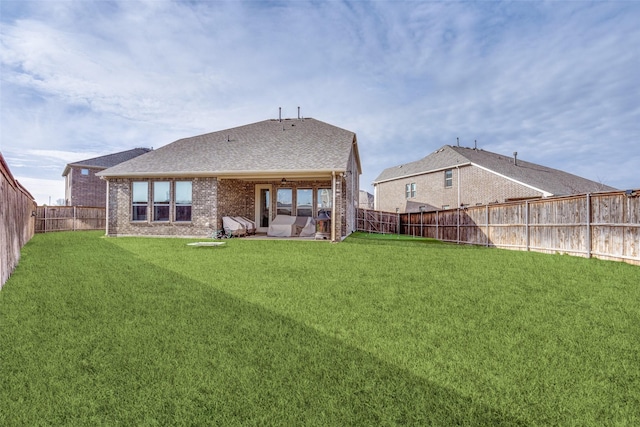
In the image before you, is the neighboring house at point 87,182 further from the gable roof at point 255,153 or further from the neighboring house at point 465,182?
the neighboring house at point 465,182

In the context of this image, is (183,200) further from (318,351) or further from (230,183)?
(318,351)

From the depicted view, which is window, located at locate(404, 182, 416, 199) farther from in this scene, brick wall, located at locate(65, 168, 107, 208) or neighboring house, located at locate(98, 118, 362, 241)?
brick wall, located at locate(65, 168, 107, 208)

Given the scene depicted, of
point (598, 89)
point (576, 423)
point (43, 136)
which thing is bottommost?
point (576, 423)

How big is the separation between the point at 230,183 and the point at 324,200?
4.92 metres

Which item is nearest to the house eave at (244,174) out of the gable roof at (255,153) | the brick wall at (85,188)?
the gable roof at (255,153)

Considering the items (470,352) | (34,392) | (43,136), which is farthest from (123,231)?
(470,352)

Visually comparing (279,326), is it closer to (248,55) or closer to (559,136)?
(248,55)

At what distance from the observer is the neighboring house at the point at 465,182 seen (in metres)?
23.5

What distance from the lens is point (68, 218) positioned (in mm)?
22672

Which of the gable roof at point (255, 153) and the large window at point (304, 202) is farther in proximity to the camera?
the large window at point (304, 202)

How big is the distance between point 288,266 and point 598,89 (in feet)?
75.7

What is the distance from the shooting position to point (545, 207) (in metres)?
11.3

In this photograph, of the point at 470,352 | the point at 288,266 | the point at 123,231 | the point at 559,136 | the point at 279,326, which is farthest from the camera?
the point at 559,136

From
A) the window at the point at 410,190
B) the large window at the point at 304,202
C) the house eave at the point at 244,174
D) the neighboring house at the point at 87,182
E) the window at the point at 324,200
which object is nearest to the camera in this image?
the house eave at the point at 244,174
